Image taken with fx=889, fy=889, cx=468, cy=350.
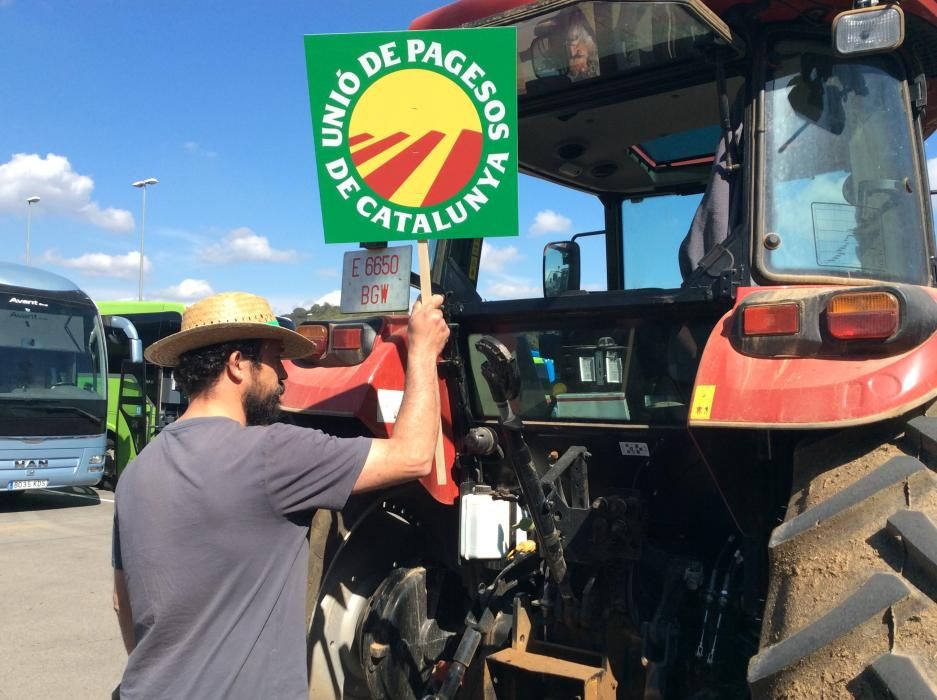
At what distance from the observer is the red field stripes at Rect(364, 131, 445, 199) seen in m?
2.74

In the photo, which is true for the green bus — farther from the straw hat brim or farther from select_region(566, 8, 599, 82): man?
the straw hat brim

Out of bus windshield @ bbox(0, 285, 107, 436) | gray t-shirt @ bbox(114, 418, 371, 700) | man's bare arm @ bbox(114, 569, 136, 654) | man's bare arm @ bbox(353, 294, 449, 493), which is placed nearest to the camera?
gray t-shirt @ bbox(114, 418, 371, 700)

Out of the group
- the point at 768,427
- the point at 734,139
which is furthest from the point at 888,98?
the point at 768,427

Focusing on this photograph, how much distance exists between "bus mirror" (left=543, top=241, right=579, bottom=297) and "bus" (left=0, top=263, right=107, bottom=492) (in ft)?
26.8

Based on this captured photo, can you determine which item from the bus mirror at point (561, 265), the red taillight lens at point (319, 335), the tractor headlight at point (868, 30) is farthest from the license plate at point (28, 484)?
the tractor headlight at point (868, 30)

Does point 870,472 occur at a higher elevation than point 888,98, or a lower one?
lower

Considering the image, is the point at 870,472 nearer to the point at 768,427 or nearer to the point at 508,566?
the point at 768,427

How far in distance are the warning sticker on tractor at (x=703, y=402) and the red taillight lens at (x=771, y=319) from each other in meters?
0.19

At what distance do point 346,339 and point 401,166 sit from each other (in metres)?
0.84

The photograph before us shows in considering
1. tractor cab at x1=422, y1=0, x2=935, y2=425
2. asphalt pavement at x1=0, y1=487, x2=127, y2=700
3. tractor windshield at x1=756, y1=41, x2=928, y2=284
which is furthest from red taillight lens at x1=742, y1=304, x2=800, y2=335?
asphalt pavement at x1=0, y1=487, x2=127, y2=700

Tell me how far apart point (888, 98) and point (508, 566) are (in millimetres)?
1999

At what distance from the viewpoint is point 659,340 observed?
3.00 m

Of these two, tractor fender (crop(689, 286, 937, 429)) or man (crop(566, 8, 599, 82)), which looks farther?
man (crop(566, 8, 599, 82))

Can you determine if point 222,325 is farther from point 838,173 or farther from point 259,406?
point 838,173
